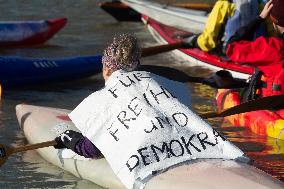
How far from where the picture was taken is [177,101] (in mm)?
4910

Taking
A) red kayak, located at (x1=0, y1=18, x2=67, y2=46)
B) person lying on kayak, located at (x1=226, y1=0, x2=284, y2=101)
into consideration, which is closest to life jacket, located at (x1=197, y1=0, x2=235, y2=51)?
person lying on kayak, located at (x1=226, y1=0, x2=284, y2=101)

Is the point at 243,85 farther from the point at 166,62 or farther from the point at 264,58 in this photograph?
the point at 166,62

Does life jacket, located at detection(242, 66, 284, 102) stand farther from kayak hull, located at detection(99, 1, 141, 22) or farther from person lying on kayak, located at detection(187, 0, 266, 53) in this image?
kayak hull, located at detection(99, 1, 141, 22)

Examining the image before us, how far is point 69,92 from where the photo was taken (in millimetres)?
8688

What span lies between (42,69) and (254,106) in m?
3.14

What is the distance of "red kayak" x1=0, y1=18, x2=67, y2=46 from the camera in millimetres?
11508

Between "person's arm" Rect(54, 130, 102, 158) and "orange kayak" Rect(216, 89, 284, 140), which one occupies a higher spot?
"person's arm" Rect(54, 130, 102, 158)

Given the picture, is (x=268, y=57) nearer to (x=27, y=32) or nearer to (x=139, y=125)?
(x=139, y=125)

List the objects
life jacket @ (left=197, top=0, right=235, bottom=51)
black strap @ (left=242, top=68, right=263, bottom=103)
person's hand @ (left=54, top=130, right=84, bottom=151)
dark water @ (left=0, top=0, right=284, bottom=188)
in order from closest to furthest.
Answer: person's hand @ (left=54, top=130, right=84, bottom=151) → dark water @ (left=0, top=0, right=284, bottom=188) → black strap @ (left=242, top=68, right=263, bottom=103) → life jacket @ (left=197, top=0, right=235, bottom=51)

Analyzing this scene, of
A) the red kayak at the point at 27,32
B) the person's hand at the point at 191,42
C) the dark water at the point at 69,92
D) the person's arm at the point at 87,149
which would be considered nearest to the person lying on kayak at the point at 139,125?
the person's arm at the point at 87,149

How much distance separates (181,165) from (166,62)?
5706mm

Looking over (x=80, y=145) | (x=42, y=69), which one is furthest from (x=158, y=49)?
(x=80, y=145)

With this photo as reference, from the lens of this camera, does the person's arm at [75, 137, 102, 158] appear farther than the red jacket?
No

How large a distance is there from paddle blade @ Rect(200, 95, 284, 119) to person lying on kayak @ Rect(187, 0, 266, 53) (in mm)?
1690
